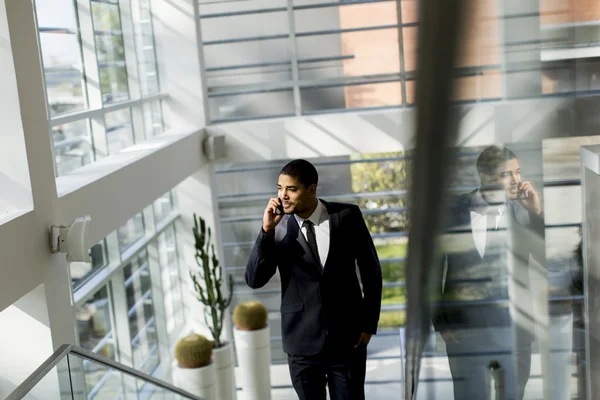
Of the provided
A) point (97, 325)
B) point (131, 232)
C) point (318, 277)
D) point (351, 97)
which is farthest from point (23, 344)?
point (351, 97)

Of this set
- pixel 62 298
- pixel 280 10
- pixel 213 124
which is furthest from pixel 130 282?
pixel 280 10

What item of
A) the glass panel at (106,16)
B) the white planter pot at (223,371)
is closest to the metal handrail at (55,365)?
the white planter pot at (223,371)

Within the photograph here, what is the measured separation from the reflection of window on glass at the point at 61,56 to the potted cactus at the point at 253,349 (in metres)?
2.71

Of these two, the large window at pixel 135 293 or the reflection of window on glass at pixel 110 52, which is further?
the reflection of window on glass at pixel 110 52

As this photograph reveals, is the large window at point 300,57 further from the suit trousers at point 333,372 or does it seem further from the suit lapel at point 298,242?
the suit trousers at point 333,372

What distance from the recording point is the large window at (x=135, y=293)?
586 cm

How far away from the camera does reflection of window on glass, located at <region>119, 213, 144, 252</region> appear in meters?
6.60

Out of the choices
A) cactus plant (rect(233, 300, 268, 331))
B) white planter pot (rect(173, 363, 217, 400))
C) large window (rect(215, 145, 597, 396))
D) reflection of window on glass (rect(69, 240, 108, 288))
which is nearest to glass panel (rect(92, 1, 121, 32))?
reflection of window on glass (rect(69, 240, 108, 288))

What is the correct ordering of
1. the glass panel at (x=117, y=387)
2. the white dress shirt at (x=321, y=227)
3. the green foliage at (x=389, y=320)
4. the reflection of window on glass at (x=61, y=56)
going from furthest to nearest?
the green foliage at (x=389, y=320) < the reflection of window on glass at (x=61, y=56) < the white dress shirt at (x=321, y=227) < the glass panel at (x=117, y=387)

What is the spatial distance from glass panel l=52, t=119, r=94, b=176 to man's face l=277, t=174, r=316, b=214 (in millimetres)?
2069

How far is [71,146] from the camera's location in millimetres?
5488

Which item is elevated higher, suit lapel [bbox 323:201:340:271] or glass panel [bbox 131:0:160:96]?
glass panel [bbox 131:0:160:96]

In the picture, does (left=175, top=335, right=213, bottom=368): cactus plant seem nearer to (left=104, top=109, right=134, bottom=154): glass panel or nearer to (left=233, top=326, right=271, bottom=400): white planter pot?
(left=233, top=326, right=271, bottom=400): white planter pot

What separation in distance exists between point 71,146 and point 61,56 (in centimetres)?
64
